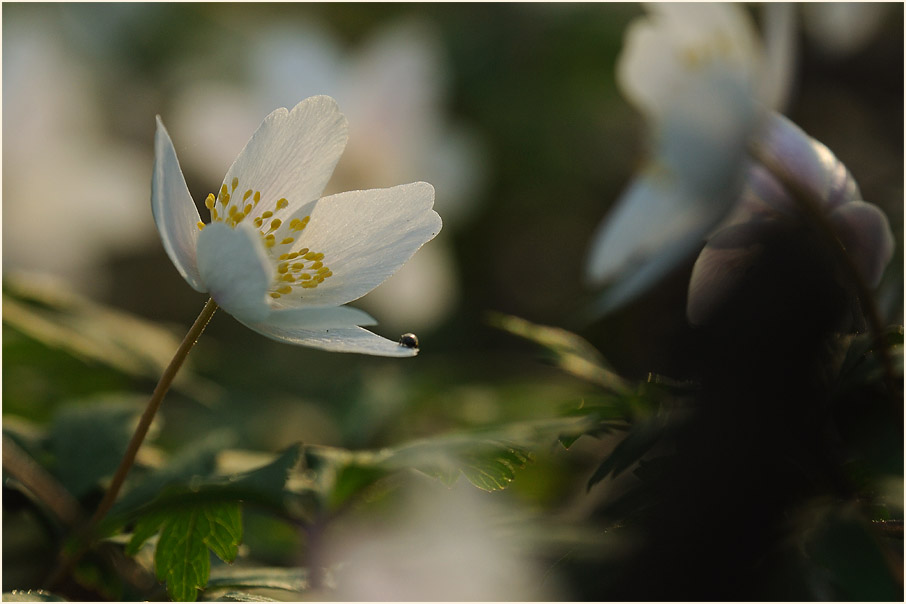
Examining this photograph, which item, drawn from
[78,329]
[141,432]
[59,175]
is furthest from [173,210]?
[59,175]

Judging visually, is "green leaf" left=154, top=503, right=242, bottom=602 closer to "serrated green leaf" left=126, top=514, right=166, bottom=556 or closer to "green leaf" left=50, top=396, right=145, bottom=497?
"serrated green leaf" left=126, top=514, right=166, bottom=556

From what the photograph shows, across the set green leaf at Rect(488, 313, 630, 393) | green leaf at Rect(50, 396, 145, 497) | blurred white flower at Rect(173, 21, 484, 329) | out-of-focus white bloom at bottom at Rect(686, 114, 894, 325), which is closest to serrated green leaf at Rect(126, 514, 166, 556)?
green leaf at Rect(50, 396, 145, 497)

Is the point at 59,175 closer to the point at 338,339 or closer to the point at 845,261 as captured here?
the point at 338,339

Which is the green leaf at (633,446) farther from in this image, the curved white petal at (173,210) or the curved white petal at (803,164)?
the curved white petal at (173,210)

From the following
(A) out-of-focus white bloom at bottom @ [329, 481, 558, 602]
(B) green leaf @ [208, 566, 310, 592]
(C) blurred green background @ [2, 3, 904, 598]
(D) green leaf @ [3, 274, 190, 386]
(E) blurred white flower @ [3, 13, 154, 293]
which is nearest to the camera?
(B) green leaf @ [208, 566, 310, 592]

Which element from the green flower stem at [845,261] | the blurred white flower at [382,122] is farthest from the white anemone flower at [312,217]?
the blurred white flower at [382,122]
